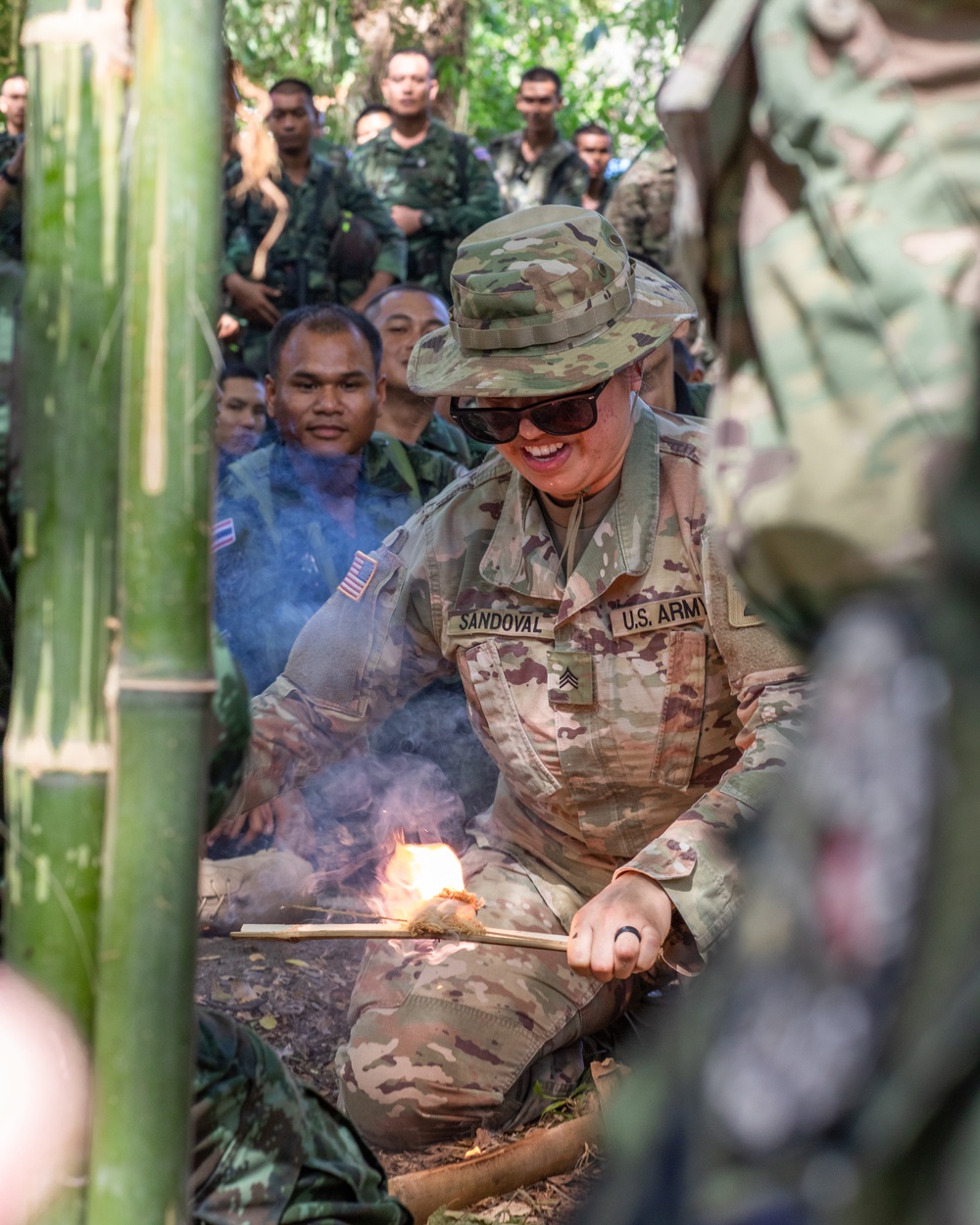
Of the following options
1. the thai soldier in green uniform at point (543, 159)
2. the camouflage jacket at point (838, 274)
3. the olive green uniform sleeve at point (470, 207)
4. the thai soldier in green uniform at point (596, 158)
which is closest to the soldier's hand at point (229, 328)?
the olive green uniform sleeve at point (470, 207)

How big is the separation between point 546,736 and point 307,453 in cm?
250

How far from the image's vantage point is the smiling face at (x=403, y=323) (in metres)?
6.78

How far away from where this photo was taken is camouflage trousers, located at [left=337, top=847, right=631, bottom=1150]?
10.9 feet

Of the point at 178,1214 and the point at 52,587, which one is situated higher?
the point at 52,587

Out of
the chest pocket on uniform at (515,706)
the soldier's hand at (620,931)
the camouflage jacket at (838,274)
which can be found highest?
the camouflage jacket at (838,274)

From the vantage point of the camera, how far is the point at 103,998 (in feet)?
4.45

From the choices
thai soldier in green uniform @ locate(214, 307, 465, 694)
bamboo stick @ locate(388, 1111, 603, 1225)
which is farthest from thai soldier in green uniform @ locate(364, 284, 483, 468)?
bamboo stick @ locate(388, 1111, 603, 1225)

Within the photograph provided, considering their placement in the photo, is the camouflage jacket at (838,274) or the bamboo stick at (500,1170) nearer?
the camouflage jacket at (838,274)

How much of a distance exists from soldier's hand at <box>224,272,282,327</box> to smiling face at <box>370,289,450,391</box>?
4.35 feet

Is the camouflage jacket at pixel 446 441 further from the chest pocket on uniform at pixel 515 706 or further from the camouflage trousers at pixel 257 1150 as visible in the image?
the camouflage trousers at pixel 257 1150

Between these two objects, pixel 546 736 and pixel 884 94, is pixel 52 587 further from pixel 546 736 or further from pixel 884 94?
pixel 546 736

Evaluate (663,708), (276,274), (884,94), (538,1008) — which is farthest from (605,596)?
(276,274)

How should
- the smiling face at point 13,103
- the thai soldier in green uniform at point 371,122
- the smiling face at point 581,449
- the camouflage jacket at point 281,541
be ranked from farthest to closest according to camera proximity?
the thai soldier in green uniform at point 371,122
the smiling face at point 13,103
the camouflage jacket at point 281,541
the smiling face at point 581,449

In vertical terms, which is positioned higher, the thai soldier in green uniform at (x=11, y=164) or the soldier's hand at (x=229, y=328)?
the thai soldier in green uniform at (x=11, y=164)
